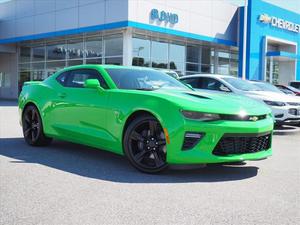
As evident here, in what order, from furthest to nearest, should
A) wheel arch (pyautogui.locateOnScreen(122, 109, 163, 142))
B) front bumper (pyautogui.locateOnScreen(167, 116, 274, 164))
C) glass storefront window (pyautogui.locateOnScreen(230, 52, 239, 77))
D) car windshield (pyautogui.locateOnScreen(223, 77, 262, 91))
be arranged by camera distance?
1. glass storefront window (pyautogui.locateOnScreen(230, 52, 239, 77))
2. car windshield (pyautogui.locateOnScreen(223, 77, 262, 91))
3. wheel arch (pyautogui.locateOnScreen(122, 109, 163, 142))
4. front bumper (pyautogui.locateOnScreen(167, 116, 274, 164))

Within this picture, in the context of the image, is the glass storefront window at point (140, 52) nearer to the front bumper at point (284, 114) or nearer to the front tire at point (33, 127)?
the front bumper at point (284, 114)

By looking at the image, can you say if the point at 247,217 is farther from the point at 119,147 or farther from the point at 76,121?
the point at 76,121

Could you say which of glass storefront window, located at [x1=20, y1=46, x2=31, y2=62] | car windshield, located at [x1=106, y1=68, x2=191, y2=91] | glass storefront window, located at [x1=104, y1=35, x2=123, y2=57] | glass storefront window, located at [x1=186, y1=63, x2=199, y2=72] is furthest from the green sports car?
glass storefront window, located at [x1=20, y1=46, x2=31, y2=62]

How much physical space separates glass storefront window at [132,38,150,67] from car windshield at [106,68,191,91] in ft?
54.8

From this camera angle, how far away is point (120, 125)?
17.5ft

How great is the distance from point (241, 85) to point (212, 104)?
6207 millimetres

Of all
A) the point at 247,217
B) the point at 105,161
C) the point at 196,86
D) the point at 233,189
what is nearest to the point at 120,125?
the point at 105,161

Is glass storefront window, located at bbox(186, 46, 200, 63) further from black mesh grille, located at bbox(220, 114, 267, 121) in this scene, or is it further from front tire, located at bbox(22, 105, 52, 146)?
black mesh grille, located at bbox(220, 114, 267, 121)

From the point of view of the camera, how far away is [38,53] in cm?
2973

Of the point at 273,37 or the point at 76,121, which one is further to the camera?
the point at 273,37

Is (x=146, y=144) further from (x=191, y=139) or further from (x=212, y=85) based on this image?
(x=212, y=85)

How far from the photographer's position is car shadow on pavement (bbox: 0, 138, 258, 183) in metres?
4.92

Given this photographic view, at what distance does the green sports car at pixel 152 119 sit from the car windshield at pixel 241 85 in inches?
188

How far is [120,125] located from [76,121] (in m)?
1.04
